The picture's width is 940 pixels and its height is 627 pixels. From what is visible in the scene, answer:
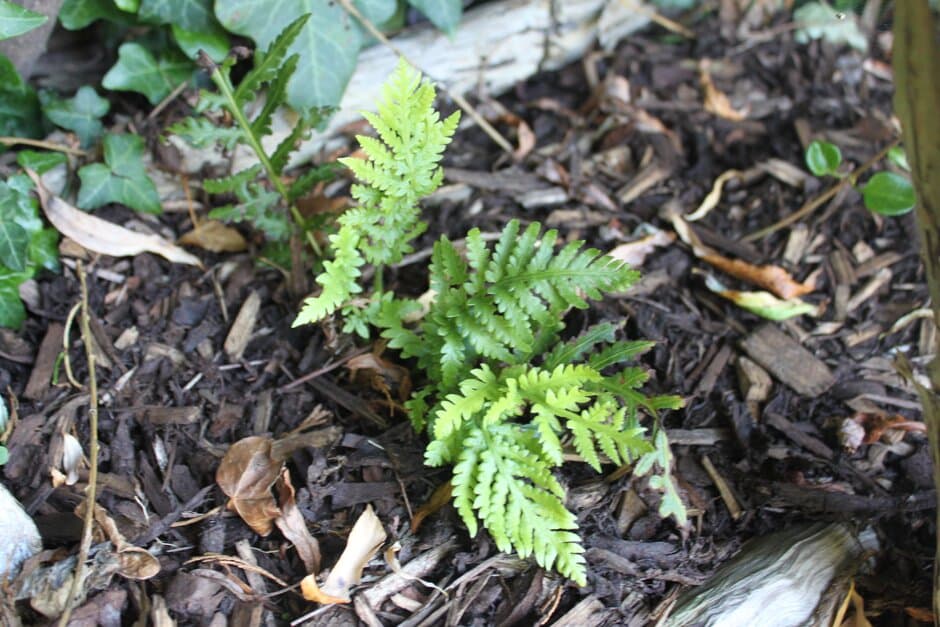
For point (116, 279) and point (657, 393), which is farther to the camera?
point (116, 279)

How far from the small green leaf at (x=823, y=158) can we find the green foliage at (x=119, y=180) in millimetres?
2014

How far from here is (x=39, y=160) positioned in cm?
246

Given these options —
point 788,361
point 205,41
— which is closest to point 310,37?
point 205,41

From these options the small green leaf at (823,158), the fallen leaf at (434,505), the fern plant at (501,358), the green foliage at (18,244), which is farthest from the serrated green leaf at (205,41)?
the small green leaf at (823,158)

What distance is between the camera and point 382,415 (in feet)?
7.31

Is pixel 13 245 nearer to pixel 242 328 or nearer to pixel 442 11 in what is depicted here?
pixel 242 328

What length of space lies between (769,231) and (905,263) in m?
0.43

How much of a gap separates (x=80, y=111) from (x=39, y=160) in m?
0.23

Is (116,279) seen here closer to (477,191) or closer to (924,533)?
(477,191)

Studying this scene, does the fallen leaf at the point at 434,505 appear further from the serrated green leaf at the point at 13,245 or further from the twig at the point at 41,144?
the twig at the point at 41,144

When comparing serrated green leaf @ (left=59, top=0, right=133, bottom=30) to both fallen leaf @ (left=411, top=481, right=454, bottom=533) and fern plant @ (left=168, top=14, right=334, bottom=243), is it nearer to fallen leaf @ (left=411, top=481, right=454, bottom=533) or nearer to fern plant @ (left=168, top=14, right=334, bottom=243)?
fern plant @ (left=168, top=14, right=334, bottom=243)

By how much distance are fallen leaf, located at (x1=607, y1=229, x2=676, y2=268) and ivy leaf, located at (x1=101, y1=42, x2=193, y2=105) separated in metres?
1.49

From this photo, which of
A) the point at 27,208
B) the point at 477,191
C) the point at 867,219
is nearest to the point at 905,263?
the point at 867,219

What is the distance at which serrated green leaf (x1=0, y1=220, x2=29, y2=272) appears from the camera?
222 cm
